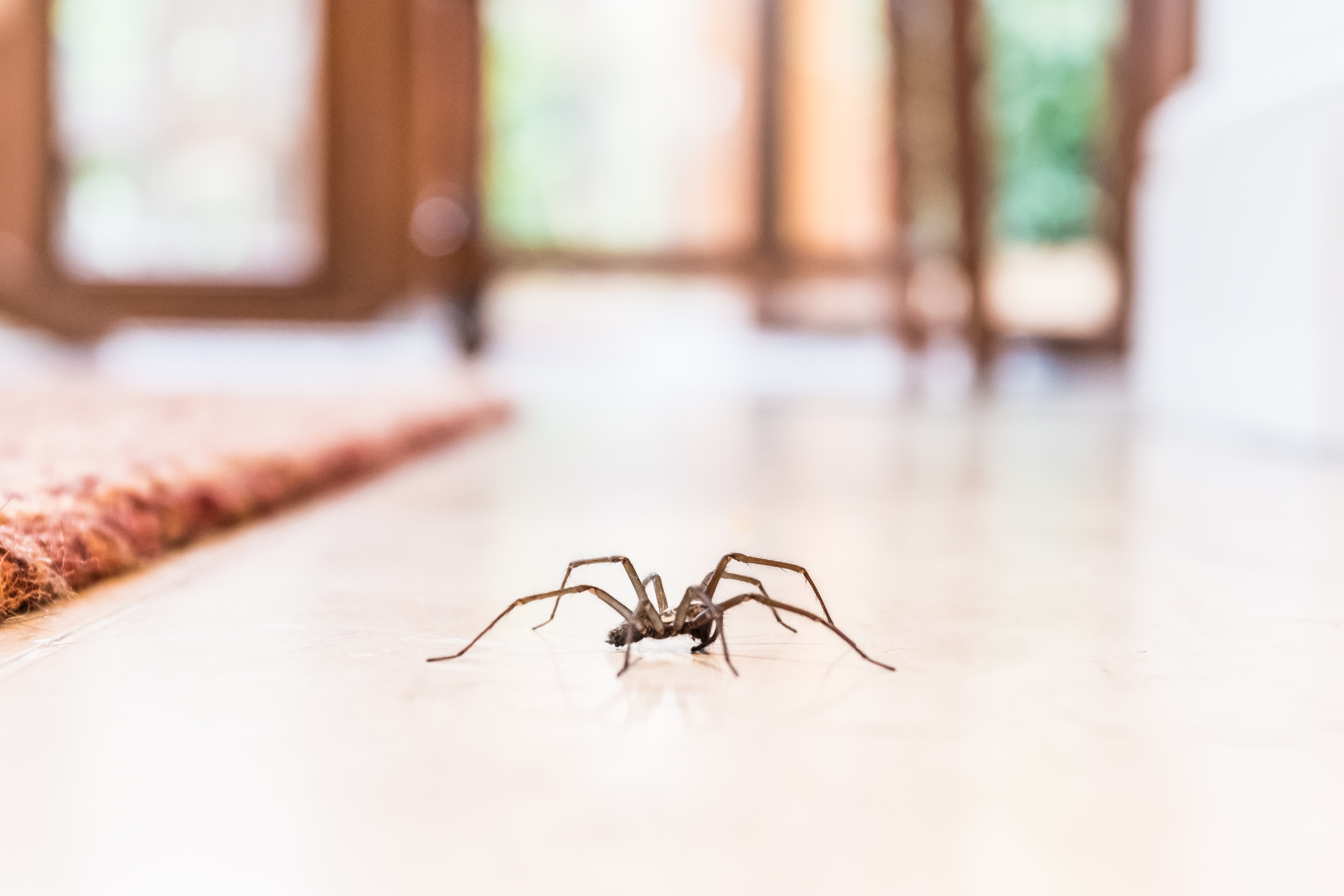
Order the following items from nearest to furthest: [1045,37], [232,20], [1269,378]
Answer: [1269,378]
[232,20]
[1045,37]

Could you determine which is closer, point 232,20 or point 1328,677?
point 1328,677

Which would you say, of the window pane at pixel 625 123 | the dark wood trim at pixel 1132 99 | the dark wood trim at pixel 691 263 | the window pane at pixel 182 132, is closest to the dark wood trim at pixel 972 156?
the dark wood trim at pixel 691 263

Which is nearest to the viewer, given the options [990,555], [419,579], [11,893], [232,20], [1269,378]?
[11,893]

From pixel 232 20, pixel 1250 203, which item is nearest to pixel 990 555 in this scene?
pixel 1250 203

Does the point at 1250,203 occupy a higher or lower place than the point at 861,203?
lower

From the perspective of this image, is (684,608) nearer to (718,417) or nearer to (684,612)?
(684,612)

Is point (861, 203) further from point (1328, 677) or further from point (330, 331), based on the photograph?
point (1328, 677)

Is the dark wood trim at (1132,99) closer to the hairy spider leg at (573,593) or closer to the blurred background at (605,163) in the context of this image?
the blurred background at (605,163)

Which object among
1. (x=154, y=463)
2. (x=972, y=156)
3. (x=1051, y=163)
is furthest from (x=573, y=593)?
(x=1051, y=163)
